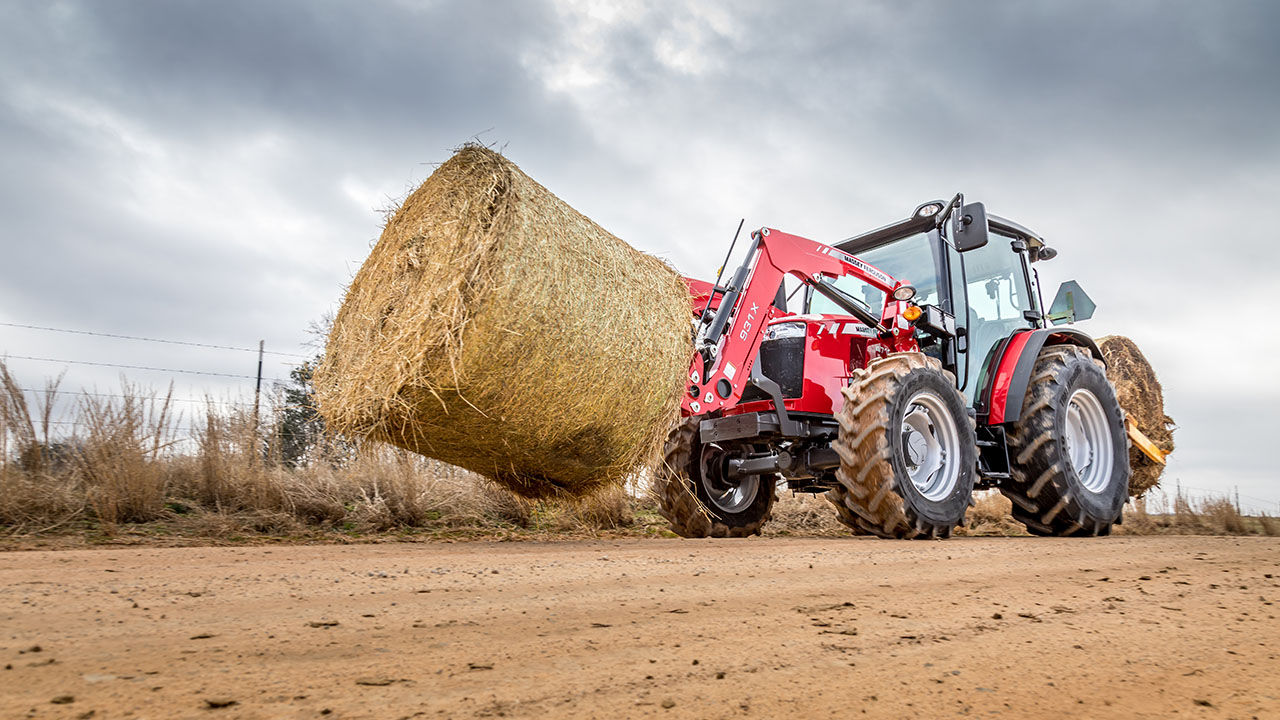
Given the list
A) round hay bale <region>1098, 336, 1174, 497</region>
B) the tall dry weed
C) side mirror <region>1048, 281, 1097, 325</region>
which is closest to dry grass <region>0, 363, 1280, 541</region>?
the tall dry weed

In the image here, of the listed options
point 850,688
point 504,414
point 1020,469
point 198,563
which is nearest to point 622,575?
point 504,414

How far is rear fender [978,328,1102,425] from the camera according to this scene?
6.24 m

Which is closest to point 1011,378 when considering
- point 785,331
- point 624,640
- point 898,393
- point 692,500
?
point 898,393

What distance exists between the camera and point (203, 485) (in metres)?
6.27

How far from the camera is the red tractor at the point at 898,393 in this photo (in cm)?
517

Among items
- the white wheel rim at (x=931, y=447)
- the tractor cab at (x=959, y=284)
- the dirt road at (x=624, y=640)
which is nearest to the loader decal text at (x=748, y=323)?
the white wheel rim at (x=931, y=447)

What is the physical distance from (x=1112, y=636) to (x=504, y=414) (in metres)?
2.70

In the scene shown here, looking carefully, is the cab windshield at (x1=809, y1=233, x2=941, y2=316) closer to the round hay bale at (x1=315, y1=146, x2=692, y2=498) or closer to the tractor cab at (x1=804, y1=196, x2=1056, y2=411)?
the tractor cab at (x1=804, y1=196, x2=1056, y2=411)

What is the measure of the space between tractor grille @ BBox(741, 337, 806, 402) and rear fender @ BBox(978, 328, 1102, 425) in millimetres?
1640

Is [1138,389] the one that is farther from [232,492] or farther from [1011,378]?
[232,492]

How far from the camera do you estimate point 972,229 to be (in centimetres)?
579

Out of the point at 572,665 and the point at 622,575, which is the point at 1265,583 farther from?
the point at 572,665

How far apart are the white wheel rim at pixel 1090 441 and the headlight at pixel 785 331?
279cm

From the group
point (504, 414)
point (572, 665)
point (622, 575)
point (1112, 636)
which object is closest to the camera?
point (572, 665)
